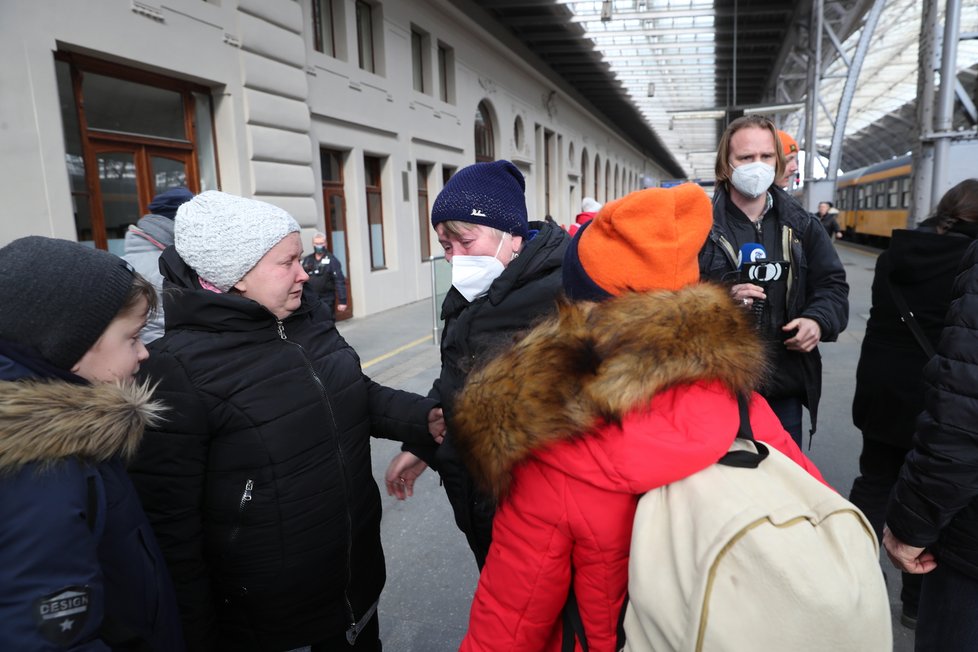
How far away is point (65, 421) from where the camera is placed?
43.2 inches

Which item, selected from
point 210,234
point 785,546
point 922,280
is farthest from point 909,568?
point 210,234

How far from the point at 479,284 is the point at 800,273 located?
1491mm

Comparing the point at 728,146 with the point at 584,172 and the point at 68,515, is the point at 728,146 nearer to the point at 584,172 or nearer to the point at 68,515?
the point at 68,515

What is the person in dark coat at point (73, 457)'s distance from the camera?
988mm

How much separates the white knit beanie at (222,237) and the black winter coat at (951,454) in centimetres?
180

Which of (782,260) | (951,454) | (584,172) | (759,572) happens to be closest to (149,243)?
(782,260)

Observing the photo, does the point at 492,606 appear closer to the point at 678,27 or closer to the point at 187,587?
the point at 187,587

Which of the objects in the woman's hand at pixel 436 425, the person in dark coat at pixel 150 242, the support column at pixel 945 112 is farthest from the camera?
the support column at pixel 945 112

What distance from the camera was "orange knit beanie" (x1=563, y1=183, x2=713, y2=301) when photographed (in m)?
1.14

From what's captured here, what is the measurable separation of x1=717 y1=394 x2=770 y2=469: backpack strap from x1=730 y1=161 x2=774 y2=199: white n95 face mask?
5.68 feet

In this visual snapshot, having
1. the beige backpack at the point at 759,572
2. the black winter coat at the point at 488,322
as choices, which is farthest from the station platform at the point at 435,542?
the beige backpack at the point at 759,572

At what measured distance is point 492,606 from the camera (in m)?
1.20

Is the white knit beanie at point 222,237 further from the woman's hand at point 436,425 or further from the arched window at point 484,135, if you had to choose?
the arched window at point 484,135

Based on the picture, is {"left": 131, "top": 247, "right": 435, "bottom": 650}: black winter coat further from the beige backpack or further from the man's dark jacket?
the man's dark jacket
